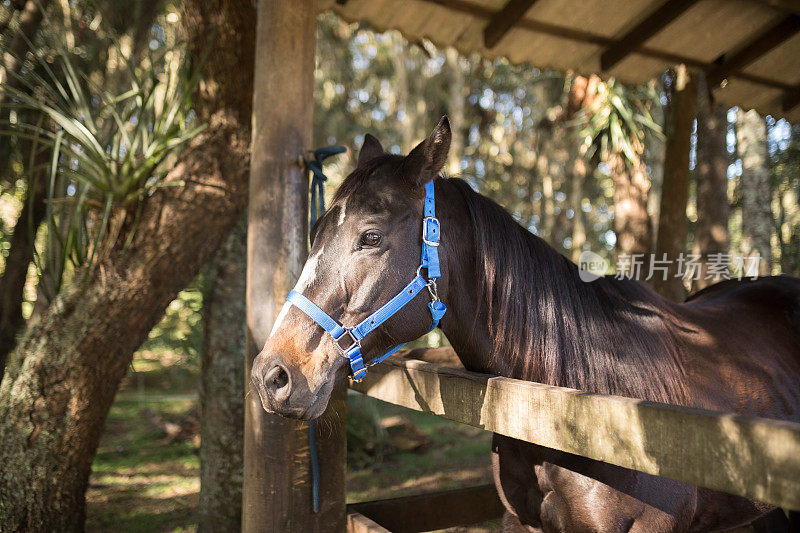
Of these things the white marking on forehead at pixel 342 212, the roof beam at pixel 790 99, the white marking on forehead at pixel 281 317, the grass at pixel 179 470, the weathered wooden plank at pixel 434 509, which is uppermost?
the roof beam at pixel 790 99

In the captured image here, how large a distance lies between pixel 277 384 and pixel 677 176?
13.2ft

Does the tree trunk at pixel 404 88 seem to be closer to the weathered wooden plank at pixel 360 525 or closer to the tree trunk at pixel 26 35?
the tree trunk at pixel 26 35

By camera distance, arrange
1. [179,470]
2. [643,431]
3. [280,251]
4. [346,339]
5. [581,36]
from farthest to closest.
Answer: [179,470], [581,36], [280,251], [346,339], [643,431]

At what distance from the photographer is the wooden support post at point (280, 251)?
2.12m

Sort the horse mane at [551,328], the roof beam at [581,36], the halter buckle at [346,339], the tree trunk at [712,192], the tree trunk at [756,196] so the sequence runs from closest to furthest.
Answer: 1. the halter buckle at [346,339]
2. the horse mane at [551,328]
3. the roof beam at [581,36]
4. the tree trunk at [712,192]
5. the tree trunk at [756,196]

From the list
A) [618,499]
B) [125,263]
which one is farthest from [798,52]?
[125,263]

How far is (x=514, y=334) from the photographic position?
1855mm

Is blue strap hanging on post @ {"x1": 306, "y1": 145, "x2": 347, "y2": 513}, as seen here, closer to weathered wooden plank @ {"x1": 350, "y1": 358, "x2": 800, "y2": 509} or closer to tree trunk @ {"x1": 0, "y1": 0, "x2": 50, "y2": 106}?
weathered wooden plank @ {"x1": 350, "y1": 358, "x2": 800, "y2": 509}

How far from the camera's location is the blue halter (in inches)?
62.5

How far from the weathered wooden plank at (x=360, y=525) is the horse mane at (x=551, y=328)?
86 centimetres

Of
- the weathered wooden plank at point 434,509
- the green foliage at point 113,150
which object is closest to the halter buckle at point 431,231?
the weathered wooden plank at point 434,509

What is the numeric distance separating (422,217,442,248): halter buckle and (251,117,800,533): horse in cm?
3

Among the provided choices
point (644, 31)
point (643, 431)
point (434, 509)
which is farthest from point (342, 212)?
point (644, 31)

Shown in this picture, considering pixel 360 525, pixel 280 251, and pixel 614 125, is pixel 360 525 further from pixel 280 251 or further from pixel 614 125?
pixel 614 125
